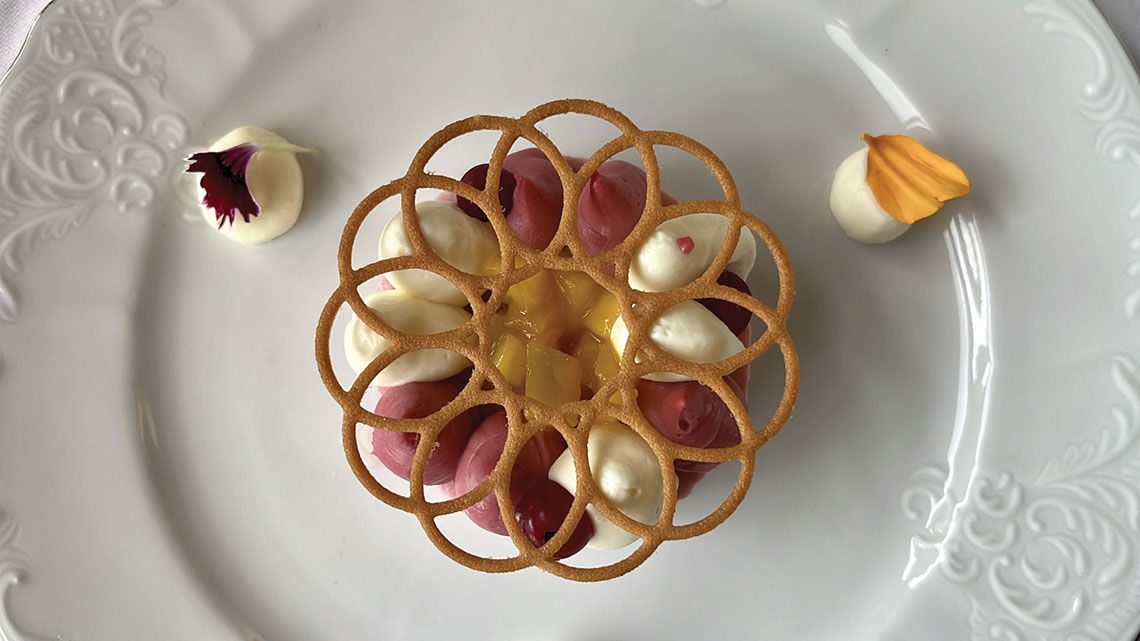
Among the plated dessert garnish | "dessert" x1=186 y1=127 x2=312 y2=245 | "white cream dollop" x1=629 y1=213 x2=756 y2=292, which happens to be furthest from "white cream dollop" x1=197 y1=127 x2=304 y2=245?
"white cream dollop" x1=629 y1=213 x2=756 y2=292

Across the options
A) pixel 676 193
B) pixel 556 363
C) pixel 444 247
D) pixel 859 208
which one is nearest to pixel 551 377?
pixel 556 363

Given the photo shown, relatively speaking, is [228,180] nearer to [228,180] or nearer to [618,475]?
[228,180]

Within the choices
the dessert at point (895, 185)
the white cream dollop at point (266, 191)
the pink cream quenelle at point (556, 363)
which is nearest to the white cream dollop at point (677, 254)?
the pink cream quenelle at point (556, 363)

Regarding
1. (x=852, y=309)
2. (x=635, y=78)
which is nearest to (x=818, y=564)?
(x=852, y=309)

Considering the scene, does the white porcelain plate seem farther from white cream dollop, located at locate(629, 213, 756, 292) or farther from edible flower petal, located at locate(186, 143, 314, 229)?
white cream dollop, located at locate(629, 213, 756, 292)

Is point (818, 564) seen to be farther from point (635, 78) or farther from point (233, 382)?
point (233, 382)

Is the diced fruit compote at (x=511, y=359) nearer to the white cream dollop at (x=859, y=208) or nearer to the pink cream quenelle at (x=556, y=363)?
the pink cream quenelle at (x=556, y=363)

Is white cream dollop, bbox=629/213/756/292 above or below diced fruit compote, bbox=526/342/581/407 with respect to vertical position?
above
